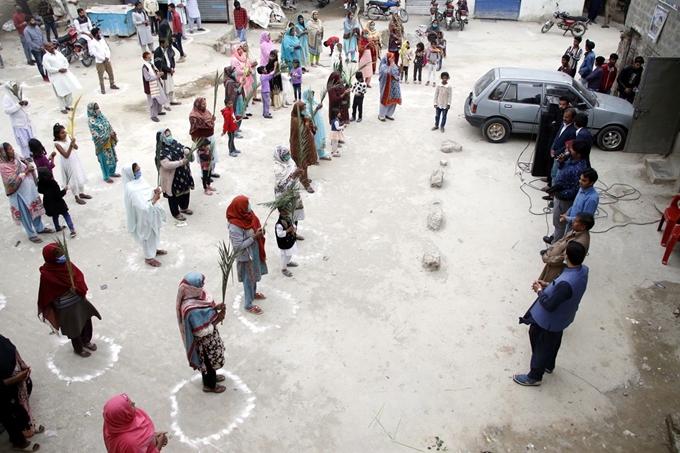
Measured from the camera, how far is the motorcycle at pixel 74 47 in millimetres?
14438

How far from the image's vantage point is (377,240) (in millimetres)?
7500

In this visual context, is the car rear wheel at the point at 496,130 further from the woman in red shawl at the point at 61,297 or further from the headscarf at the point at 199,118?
the woman in red shawl at the point at 61,297

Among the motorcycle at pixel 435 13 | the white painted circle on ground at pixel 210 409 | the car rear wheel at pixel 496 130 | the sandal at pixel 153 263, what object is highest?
the motorcycle at pixel 435 13

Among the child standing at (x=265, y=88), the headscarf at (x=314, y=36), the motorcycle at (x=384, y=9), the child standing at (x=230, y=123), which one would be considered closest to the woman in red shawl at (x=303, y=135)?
the child standing at (x=230, y=123)

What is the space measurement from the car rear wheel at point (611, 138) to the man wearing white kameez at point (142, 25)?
12101 mm

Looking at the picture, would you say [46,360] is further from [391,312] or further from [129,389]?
[391,312]

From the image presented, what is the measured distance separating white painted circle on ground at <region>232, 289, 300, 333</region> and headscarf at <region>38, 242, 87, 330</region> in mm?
1746

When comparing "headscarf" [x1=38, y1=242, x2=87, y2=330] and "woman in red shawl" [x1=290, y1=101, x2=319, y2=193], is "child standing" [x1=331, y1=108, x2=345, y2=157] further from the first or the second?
"headscarf" [x1=38, y1=242, x2=87, y2=330]

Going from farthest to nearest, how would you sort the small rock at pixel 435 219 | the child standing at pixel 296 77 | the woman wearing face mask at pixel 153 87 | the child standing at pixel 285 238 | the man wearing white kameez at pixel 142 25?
the man wearing white kameez at pixel 142 25, the child standing at pixel 296 77, the woman wearing face mask at pixel 153 87, the small rock at pixel 435 219, the child standing at pixel 285 238

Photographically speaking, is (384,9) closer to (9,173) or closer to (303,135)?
(303,135)

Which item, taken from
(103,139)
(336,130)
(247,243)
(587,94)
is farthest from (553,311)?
(103,139)

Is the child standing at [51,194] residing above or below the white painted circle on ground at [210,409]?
above

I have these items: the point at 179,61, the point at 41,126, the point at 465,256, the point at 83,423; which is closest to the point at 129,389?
the point at 83,423

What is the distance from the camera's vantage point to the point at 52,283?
4895 millimetres
